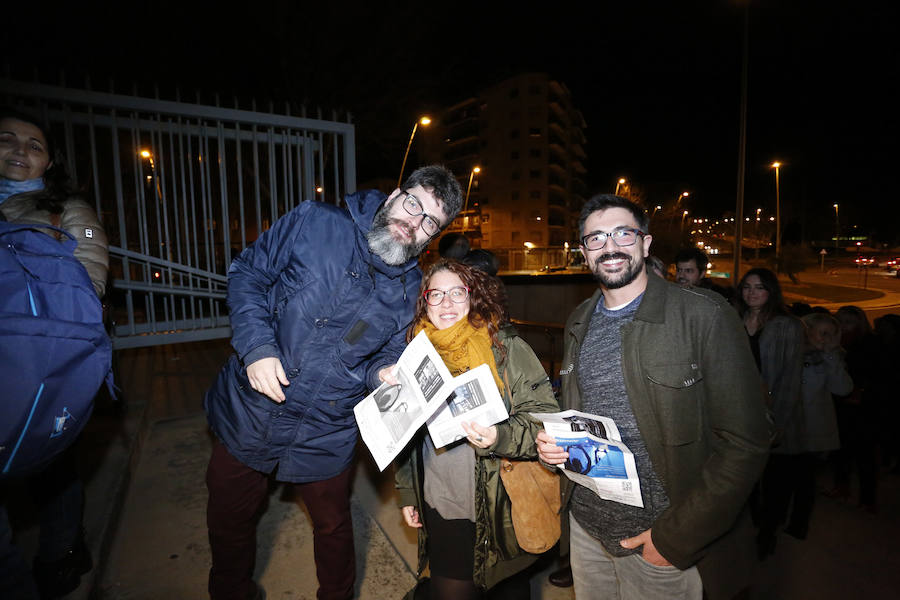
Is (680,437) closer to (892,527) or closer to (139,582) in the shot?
(139,582)

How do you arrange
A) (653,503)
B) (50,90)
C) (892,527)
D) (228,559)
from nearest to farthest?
(653,503) < (228,559) < (50,90) < (892,527)

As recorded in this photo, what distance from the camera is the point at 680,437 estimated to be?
1768 mm

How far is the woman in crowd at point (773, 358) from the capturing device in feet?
11.2

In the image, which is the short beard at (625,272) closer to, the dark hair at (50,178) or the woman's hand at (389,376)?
the woman's hand at (389,376)

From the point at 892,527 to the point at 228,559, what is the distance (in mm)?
5687

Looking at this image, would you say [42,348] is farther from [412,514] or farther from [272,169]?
[272,169]

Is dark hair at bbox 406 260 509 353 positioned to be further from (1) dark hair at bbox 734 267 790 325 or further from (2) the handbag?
(1) dark hair at bbox 734 267 790 325

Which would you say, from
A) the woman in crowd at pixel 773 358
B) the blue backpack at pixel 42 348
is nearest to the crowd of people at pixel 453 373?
the blue backpack at pixel 42 348

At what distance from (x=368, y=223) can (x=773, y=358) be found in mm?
3400

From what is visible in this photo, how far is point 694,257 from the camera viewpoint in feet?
15.4

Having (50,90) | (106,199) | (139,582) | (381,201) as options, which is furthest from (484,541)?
(106,199)

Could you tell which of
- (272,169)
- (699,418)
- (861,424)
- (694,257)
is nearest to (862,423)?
(861,424)

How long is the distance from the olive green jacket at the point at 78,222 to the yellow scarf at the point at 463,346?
1816 mm

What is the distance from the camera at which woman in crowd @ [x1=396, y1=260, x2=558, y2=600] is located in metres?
2.16
